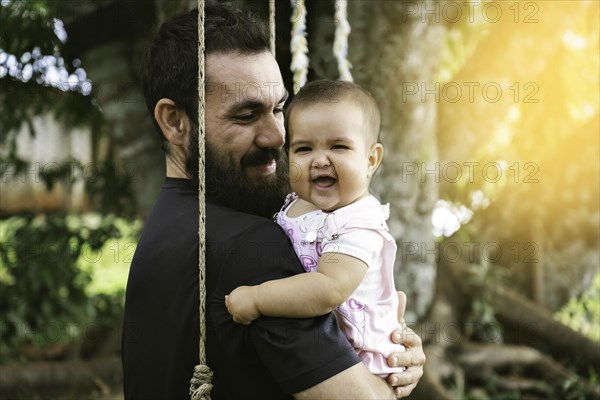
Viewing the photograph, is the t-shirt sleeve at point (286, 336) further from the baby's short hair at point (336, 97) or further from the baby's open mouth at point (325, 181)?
the baby's short hair at point (336, 97)

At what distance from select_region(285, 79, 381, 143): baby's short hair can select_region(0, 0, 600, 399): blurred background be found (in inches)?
57.6

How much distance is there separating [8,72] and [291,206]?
120 inches

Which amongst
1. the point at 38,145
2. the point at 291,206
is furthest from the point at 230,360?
the point at 38,145

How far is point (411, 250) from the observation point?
3492 mm

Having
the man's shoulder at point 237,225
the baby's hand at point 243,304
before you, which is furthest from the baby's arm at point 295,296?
the man's shoulder at point 237,225

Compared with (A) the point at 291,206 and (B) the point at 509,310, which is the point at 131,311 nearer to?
(A) the point at 291,206

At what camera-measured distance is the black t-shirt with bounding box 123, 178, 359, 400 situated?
4.43ft

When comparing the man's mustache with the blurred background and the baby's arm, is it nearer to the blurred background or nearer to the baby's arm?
the baby's arm

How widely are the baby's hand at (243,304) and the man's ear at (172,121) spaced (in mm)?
570

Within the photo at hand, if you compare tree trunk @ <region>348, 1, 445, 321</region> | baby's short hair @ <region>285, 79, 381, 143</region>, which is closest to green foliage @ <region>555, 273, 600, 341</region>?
tree trunk @ <region>348, 1, 445, 321</region>

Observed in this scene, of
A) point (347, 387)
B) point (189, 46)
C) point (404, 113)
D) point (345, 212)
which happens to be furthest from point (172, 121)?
point (404, 113)

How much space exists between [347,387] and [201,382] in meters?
0.31

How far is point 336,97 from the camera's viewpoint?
156 centimetres

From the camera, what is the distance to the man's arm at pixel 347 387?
4.40 ft
